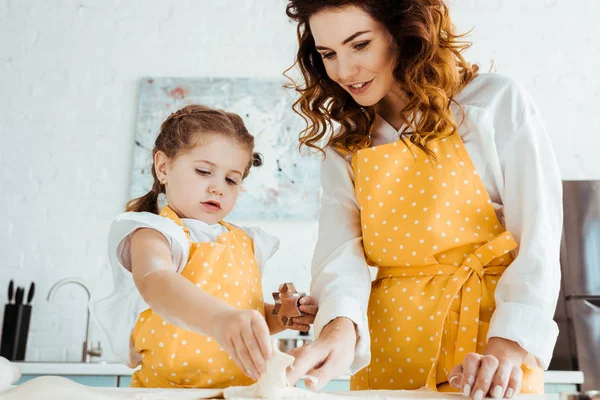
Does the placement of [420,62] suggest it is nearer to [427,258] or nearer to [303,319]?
[427,258]

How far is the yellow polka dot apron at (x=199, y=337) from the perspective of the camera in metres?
1.03

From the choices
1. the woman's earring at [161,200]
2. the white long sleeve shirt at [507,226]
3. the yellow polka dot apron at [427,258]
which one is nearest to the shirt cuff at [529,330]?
the white long sleeve shirt at [507,226]

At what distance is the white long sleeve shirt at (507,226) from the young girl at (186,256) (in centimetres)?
9

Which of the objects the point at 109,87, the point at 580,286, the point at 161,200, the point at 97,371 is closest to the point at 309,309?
the point at 161,200

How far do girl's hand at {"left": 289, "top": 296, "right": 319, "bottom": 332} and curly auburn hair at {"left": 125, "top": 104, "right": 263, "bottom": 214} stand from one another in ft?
1.07

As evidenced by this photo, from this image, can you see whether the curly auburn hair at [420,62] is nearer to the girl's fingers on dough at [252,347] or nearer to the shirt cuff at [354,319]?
the shirt cuff at [354,319]

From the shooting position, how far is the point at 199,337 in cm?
104

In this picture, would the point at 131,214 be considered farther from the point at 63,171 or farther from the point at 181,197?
the point at 63,171

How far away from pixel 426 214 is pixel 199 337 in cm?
41

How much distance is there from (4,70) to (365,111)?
2.56m

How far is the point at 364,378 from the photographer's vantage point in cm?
110

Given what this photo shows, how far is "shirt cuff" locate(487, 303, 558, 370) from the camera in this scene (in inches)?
33.8

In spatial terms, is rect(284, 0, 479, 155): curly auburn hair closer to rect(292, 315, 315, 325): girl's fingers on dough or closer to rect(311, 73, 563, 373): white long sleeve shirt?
rect(311, 73, 563, 373): white long sleeve shirt

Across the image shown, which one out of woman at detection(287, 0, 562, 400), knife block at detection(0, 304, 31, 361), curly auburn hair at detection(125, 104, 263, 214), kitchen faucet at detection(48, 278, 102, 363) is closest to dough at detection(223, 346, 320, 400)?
woman at detection(287, 0, 562, 400)
